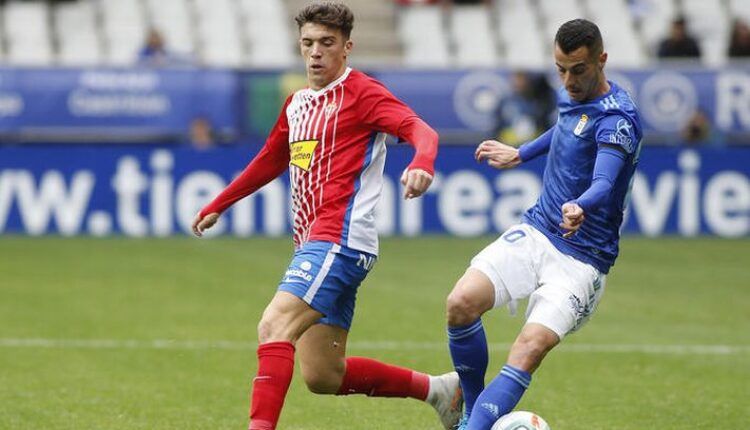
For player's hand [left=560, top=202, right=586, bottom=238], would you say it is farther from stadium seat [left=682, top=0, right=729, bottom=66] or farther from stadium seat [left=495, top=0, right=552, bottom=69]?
stadium seat [left=682, top=0, right=729, bottom=66]

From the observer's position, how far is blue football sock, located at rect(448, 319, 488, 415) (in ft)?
24.3

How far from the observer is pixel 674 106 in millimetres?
21641

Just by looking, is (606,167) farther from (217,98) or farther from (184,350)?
(217,98)

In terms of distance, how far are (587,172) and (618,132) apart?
33cm

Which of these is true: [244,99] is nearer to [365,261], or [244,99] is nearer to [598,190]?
[365,261]

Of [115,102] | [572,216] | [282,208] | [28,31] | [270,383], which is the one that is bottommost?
[282,208]

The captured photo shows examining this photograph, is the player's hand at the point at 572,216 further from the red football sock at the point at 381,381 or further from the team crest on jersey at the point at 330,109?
the red football sock at the point at 381,381

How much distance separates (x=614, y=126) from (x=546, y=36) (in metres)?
19.4

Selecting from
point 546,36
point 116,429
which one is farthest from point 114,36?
point 116,429

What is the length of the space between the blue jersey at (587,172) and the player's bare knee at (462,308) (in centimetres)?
53

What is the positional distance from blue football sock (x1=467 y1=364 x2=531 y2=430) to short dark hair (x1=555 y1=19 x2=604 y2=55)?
1.55 metres

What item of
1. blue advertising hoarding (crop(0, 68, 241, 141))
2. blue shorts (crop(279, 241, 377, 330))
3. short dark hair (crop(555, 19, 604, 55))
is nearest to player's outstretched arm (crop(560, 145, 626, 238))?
short dark hair (crop(555, 19, 604, 55))

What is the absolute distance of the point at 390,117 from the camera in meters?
7.25

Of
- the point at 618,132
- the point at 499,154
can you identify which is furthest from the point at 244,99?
the point at 618,132
